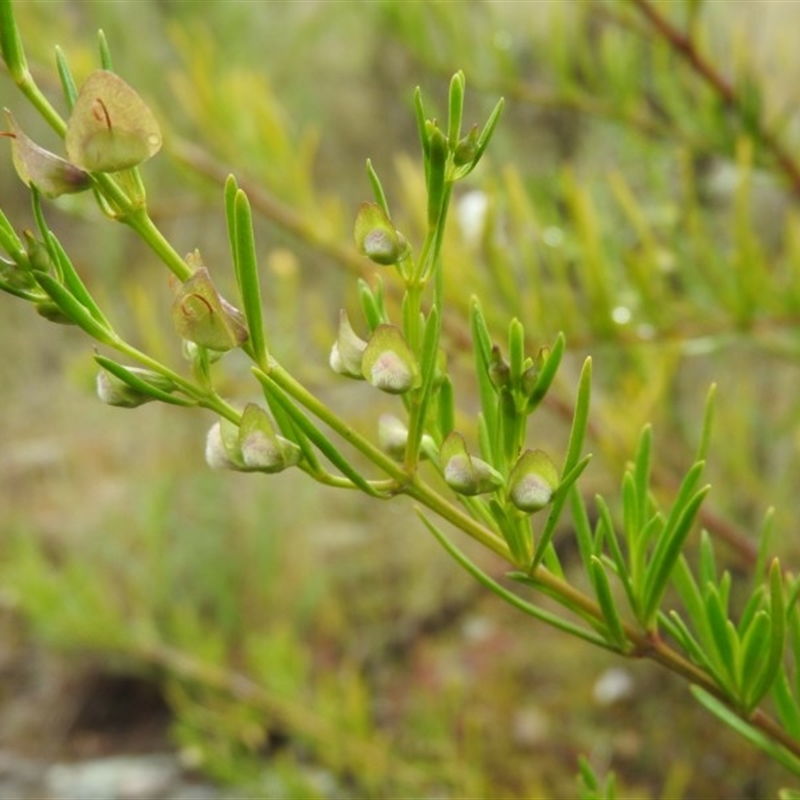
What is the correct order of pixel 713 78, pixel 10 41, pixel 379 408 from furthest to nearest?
pixel 379 408, pixel 713 78, pixel 10 41

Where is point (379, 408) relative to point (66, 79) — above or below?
below

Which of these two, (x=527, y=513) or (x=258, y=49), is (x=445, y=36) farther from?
(x=258, y=49)

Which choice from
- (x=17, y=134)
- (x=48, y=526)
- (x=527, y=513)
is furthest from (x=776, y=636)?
(x=48, y=526)

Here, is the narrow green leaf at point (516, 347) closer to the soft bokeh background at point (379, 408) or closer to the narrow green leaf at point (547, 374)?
the narrow green leaf at point (547, 374)

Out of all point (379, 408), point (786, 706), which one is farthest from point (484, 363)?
point (379, 408)

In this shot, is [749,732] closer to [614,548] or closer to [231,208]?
[614,548]

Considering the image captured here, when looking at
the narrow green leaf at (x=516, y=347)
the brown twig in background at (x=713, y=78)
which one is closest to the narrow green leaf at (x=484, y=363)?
the narrow green leaf at (x=516, y=347)

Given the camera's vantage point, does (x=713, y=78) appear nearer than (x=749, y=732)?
No
